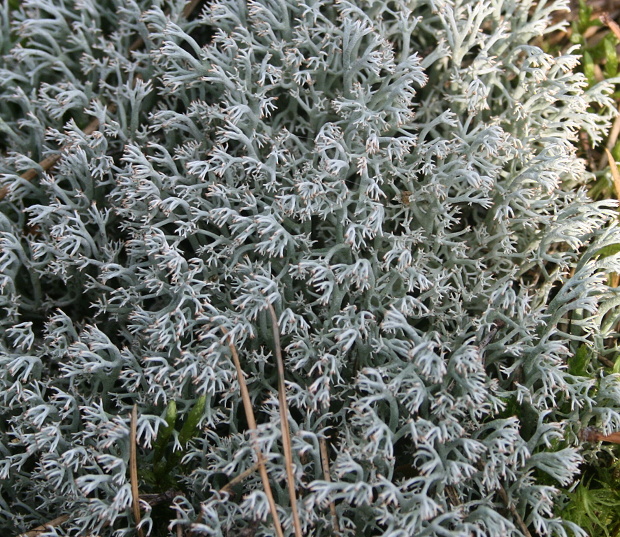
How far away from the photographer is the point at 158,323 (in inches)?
97.4

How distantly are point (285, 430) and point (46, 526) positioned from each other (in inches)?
40.4

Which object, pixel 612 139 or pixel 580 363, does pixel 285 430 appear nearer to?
pixel 580 363

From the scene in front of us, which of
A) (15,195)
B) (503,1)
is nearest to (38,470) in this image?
(15,195)

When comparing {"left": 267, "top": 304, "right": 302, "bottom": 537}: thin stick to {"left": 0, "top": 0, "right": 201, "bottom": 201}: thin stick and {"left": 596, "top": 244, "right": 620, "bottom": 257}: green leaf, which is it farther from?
{"left": 596, "top": 244, "right": 620, "bottom": 257}: green leaf

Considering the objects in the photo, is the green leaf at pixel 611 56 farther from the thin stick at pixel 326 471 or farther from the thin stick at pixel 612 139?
the thin stick at pixel 326 471

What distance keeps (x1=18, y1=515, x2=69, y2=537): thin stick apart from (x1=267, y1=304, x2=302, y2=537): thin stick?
3.18 feet

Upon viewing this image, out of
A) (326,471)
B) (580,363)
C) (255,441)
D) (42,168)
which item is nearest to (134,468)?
(255,441)

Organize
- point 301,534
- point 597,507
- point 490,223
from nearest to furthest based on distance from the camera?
point 301,534, point 597,507, point 490,223

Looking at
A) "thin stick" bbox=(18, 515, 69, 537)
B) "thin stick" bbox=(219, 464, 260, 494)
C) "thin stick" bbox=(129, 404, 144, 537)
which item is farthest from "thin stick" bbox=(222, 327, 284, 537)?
"thin stick" bbox=(18, 515, 69, 537)

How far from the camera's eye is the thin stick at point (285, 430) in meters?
2.19

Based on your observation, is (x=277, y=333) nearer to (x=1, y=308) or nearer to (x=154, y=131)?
(x=154, y=131)

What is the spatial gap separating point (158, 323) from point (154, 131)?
104cm

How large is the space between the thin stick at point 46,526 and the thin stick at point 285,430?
3.18ft

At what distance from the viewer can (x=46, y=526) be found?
93.1 inches
